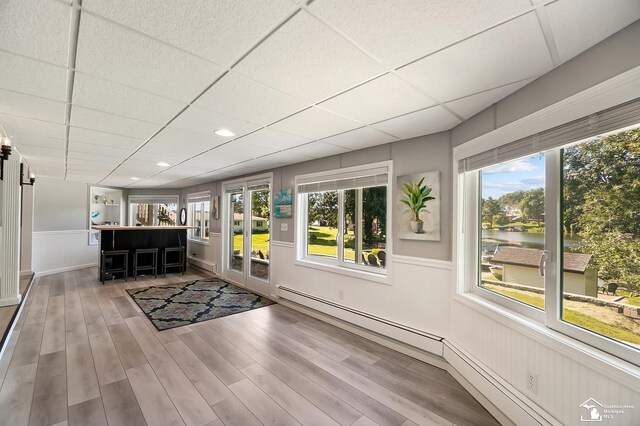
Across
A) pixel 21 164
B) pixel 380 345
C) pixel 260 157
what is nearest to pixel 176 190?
pixel 21 164

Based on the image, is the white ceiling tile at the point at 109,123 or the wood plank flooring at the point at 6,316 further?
the wood plank flooring at the point at 6,316

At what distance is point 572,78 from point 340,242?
2877 millimetres

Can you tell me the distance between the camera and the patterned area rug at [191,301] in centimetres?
394

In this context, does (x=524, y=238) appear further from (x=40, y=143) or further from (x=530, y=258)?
(x=40, y=143)

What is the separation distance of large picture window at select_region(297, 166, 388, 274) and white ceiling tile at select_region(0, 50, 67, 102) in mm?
2808

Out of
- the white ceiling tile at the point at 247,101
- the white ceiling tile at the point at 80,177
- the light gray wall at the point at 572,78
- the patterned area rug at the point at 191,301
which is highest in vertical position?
the white ceiling tile at the point at 247,101

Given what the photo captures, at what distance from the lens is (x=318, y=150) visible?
3.60 meters

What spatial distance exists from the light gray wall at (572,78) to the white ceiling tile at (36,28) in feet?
8.03

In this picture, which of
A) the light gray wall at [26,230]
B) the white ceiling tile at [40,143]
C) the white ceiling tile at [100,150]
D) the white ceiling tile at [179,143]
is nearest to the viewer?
the white ceiling tile at [179,143]

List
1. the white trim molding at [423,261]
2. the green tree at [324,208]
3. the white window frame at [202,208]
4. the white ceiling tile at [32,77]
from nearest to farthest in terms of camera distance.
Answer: the white ceiling tile at [32,77] < the white trim molding at [423,261] < the green tree at [324,208] < the white window frame at [202,208]

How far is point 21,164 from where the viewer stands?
4.15m

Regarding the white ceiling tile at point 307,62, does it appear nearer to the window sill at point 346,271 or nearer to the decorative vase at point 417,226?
the decorative vase at point 417,226

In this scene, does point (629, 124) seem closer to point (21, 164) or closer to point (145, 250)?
point (21, 164)

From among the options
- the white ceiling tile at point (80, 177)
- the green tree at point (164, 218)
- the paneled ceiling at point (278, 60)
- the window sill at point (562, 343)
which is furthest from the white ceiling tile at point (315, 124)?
the green tree at point (164, 218)
